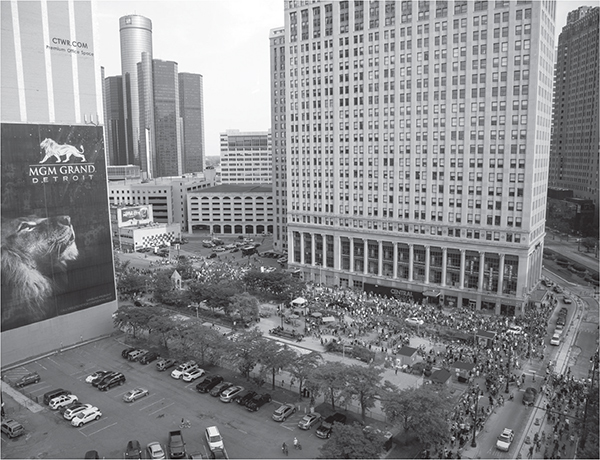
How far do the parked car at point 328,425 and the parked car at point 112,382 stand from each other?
24830 mm

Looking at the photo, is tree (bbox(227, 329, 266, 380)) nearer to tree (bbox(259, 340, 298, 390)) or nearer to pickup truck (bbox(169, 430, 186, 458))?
tree (bbox(259, 340, 298, 390))

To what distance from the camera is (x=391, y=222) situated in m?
94.8

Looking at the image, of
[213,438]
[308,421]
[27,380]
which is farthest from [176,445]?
[27,380]

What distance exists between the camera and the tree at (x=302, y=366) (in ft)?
168

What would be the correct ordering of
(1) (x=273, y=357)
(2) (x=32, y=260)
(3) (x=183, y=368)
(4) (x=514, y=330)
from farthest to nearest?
1. (4) (x=514, y=330)
2. (2) (x=32, y=260)
3. (3) (x=183, y=368)
4. (1) (x=273, y=357)

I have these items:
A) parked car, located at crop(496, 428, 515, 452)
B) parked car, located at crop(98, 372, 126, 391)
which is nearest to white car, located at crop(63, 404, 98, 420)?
parked car, located at crop(98, 372, 126, 391)

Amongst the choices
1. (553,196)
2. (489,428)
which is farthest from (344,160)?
(553,196)

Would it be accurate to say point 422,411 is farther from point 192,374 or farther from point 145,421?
point 192,374

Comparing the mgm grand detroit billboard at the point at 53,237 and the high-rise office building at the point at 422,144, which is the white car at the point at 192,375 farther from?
the high-rise office building at the point at 422,144

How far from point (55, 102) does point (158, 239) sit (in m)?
82.9

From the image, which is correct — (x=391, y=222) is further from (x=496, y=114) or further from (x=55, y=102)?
(x=55, y=102)

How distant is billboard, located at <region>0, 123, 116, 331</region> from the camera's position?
2458 inches

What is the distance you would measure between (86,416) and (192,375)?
41.4ft

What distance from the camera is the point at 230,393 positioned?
177ft
